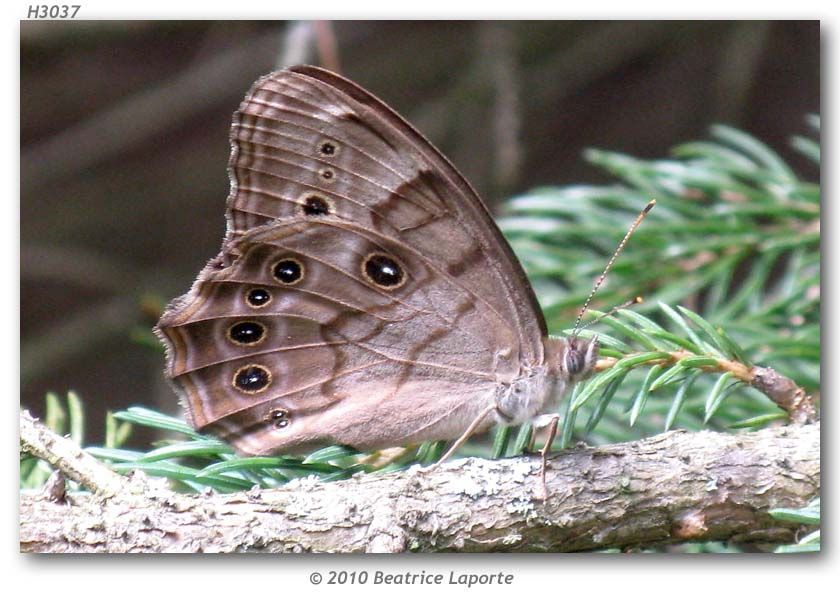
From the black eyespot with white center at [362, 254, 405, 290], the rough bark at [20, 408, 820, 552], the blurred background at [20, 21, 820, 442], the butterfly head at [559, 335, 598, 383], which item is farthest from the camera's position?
the blurred background at [20, 21, 820, 442]

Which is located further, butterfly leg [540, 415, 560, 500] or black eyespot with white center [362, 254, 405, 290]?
black eyespot with white center [362, 254, 405, 290]

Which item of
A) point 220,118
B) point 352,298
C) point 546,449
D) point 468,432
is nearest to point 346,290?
point 352,298

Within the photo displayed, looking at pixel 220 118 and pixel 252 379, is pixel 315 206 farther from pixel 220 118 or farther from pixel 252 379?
pixel 220 118

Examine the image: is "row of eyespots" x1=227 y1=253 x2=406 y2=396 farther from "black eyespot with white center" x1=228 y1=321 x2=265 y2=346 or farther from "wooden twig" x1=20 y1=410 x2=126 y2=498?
"wooden twig" x1=20 y1=410 x2=126 y2=498

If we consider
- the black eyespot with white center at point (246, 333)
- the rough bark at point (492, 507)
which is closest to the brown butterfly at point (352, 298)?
the black eyespot with white center at point (246, 333)

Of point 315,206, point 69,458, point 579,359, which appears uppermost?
point 315,206

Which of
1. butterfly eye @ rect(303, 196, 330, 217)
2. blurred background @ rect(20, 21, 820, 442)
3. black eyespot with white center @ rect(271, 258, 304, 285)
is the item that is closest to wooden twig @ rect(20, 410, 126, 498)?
black eyespot with white center @ rect(271, 258, 304, 285)
